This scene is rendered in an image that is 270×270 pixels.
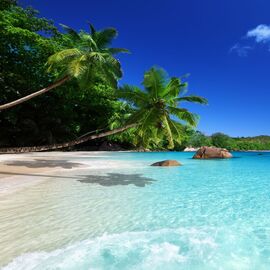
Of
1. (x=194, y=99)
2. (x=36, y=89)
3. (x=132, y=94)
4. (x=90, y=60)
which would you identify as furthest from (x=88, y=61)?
(x=36, y=89)

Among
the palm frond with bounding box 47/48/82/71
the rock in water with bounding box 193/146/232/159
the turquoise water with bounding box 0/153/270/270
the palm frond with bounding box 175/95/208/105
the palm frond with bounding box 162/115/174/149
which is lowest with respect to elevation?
the turquoise water with bounding box 0/153/270/270

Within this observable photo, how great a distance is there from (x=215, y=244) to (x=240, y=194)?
5.04 meters

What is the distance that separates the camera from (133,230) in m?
5.07

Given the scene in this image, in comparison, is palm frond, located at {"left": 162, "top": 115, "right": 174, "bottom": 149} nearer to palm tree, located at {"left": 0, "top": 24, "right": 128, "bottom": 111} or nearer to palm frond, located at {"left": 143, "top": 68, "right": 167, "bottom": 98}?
palm frond, located at {"left": 143, "top": 68, "right": 167, "bottom": 98}

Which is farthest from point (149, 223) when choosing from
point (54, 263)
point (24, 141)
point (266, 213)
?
point (24, 141)

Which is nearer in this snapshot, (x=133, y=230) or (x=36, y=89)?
(x=133, y=230)

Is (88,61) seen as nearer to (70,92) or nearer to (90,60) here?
(90,60)

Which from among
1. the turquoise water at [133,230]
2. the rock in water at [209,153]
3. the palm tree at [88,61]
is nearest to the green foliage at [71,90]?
the palm tree at [88,61]

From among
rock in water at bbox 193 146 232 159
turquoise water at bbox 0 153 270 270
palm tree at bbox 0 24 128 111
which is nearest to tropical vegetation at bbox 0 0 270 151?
palm tree at bbox 0 24 128 111

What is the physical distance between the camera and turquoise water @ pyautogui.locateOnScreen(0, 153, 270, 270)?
149 inches

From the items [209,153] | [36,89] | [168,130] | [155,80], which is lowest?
[209,153]

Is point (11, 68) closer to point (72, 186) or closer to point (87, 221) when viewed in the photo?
point (72, 186)

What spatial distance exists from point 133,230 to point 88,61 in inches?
319

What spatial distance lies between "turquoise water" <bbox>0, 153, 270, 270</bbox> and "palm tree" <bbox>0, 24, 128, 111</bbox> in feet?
15.5
